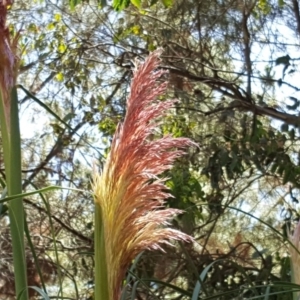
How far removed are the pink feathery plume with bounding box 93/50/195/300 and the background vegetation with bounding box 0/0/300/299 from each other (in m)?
2.02

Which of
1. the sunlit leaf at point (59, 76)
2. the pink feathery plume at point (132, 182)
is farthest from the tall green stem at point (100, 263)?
the sunlit leaf at point (59, 76)

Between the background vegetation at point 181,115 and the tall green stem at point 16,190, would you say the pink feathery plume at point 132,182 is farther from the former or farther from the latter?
the background vegetation at point 181,115

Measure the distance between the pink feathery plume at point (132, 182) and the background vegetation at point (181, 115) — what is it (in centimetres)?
202

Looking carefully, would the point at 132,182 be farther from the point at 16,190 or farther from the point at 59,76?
the point at 59,76

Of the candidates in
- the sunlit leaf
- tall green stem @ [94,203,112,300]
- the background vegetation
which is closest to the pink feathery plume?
tall green stem @ [94,203,112,300]

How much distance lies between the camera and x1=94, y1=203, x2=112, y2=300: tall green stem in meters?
0.75

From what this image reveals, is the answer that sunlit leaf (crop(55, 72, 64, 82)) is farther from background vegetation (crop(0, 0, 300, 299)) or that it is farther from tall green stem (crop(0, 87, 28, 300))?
tall green stem (crop(0, 87, 28, 300))

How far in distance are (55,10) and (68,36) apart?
0.16 m

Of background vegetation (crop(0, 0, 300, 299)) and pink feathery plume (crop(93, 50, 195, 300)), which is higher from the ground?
background vegetation (crop(0, 0, 300, 299))

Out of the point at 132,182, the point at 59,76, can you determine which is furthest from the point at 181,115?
the point at 132,182

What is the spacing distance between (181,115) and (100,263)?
2294 mm

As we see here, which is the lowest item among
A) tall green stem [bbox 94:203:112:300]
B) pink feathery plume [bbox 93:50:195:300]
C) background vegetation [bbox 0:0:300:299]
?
tall green stem [bbox 94:203:112:300]

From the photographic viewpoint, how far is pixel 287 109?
3.05 metres

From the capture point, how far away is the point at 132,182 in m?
0.77
